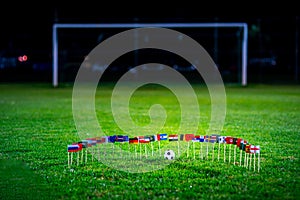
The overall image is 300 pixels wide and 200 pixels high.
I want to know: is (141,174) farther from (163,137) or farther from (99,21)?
(99,21)

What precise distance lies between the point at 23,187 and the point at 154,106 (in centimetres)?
1223

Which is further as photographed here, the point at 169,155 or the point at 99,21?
the point at 99,21

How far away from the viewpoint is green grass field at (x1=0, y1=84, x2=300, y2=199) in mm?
8109

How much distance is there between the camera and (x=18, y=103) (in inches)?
852

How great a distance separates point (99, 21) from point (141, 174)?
1506 inches

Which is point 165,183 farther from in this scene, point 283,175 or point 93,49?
point 93,49

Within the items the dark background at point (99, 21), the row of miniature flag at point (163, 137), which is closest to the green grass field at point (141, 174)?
the row of miniature flag at point (163, 137)

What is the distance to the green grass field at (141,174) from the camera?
319 inches

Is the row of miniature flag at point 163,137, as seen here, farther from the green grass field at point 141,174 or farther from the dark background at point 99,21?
the dark background at point 99,21

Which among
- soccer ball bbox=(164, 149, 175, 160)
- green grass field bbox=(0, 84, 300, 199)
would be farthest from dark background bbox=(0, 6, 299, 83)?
soccer ball bbox=(164, 149, 175, 160)

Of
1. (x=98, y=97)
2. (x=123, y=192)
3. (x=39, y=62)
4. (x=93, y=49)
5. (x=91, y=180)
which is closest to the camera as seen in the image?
(x=123, y=192)

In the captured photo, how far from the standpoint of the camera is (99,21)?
1829 inches

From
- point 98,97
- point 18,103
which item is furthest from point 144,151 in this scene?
point 98,97

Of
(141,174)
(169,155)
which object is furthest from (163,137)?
(141,174)
